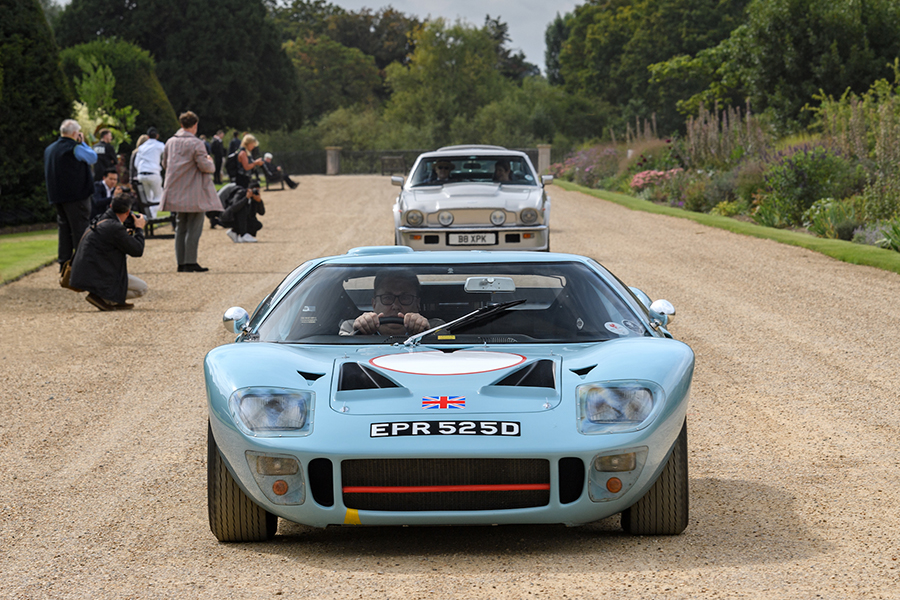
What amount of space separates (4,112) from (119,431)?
16189 millimetres

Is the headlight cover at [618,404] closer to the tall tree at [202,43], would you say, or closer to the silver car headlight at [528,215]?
the silver car headlight at [528,215]

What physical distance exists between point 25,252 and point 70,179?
509 cm

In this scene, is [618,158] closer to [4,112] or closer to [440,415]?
[4,112]

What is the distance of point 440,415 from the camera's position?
4020 millimetres

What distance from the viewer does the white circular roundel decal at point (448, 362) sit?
4285 mm

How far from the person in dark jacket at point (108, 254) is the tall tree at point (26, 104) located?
410 inches

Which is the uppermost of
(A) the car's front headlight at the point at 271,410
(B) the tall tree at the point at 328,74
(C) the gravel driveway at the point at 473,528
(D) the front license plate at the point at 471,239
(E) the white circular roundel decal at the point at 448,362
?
(B) the tall tree at the point at 328,74

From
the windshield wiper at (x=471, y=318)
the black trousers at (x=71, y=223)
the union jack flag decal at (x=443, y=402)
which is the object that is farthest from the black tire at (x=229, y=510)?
the black trousers at (x=71, y=223)

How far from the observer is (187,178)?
14305 millimetres

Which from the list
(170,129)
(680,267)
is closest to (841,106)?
(680,267)

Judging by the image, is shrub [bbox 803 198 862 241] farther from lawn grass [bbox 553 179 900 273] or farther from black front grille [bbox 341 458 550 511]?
black front grille [bbox 341 458 550 511]

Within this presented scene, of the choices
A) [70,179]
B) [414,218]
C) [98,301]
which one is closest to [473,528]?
[98,301]

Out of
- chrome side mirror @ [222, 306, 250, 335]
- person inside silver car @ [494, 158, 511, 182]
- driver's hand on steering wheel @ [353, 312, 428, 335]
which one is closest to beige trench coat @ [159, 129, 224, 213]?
person inside silver car @ [494, 158, 511, 182]

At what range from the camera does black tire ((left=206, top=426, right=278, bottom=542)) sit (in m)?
4.26
